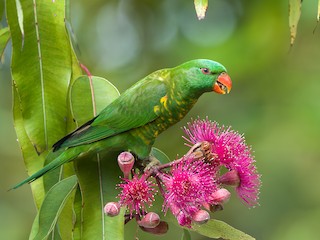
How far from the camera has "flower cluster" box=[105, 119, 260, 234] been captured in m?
1.53

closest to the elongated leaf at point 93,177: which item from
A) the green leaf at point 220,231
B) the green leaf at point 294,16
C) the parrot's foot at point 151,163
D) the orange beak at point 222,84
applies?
the parrot's foot at point 151,163

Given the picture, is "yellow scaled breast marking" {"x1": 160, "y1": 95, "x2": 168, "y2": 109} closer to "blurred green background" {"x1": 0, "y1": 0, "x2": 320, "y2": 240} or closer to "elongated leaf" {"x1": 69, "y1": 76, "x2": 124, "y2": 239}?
"elongated leaf" {"x1": 69, "y1": 76, "x2": 124, "y2": 239}

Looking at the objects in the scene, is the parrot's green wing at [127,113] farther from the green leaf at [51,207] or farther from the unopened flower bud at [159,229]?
the unopened flower bud at [159,229]

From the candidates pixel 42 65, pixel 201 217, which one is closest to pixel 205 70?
pixel 201 217

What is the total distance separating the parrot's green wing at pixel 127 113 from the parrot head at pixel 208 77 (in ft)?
0.34

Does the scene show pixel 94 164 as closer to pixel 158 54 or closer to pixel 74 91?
pixel 74 91

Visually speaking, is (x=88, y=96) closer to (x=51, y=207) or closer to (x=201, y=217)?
(x=51, y=207)

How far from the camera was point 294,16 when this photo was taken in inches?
67.2

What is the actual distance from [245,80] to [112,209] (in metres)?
2.20

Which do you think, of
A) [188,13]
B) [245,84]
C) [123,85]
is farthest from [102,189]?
[188,13]

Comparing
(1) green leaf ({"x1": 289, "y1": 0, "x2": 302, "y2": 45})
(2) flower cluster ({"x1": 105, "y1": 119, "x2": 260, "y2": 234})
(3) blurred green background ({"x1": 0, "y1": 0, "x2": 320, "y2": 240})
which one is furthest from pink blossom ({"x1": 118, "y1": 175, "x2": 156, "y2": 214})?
(3) blurred green background ({"x1": 0, "y1": 0, "x2": 320, "y2": 240})

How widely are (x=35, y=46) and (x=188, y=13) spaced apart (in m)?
2.68

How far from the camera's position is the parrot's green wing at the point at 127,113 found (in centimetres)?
167

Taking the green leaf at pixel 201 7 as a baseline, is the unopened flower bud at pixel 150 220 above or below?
below
